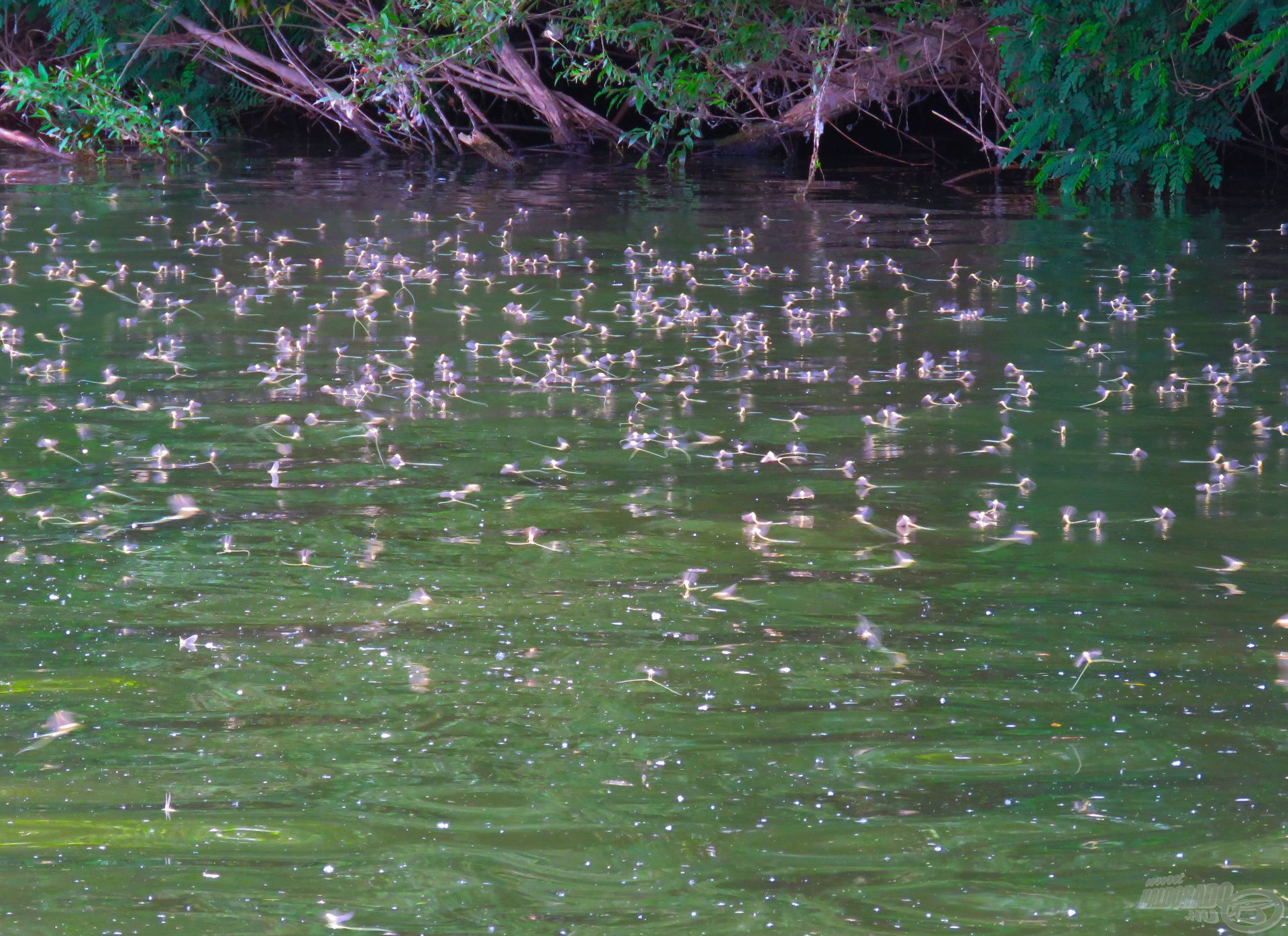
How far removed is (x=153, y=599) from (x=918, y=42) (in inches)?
449

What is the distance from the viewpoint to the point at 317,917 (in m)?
3.06

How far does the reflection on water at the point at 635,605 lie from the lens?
3.25 metres

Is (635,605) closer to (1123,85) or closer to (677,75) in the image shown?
(1123,85)

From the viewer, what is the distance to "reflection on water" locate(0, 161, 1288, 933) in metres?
3.25

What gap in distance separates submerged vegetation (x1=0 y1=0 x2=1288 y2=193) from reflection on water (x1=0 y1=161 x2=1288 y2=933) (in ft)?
12.1

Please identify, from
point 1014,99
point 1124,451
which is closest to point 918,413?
point 1124,451

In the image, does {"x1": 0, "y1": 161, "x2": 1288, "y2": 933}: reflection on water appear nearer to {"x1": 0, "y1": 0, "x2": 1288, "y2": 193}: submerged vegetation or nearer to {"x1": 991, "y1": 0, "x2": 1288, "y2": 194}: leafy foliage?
{"x1": 991, "y1": 0, "x2": 1288, "y2": 194}: leafy foliage

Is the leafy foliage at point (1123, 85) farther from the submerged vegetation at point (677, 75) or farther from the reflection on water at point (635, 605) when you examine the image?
the reflection on water at point (635, 605)

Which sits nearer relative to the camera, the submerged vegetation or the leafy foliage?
the leafy foliage

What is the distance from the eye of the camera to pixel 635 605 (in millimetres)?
4566

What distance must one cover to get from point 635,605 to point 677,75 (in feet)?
34.7

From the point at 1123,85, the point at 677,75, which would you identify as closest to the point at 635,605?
the point at 1123,85

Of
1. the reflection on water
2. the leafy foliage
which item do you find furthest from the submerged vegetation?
the reflection on water

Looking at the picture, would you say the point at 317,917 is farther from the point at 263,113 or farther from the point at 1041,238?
the point at 263,113
